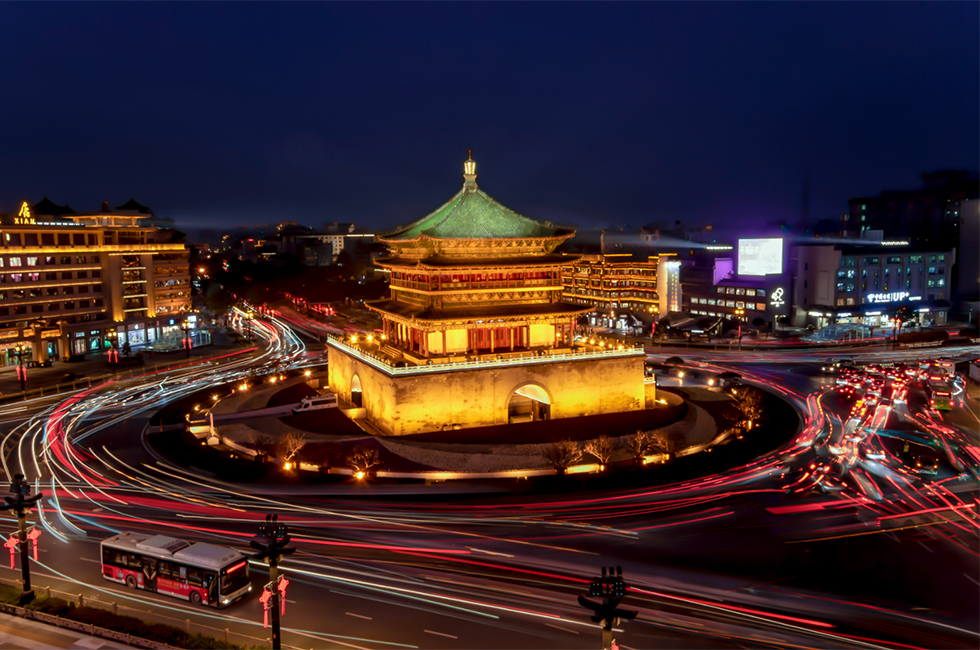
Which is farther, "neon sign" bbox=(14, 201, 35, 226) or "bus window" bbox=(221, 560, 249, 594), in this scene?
"neon sign" bbox=(14, 201, 35, 226)

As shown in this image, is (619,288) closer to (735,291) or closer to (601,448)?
(735,291)

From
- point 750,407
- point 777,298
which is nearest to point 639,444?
point 750,407

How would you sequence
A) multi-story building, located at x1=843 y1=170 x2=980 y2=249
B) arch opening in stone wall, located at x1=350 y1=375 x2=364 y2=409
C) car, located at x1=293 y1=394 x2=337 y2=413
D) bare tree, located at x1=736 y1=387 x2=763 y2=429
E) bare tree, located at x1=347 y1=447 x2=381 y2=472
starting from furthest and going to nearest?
multi-story building, located at x1=843 y1=170 x2=980 y2=249
arch opening in stone wall, located at x1=350 y1=375 x2=364 y2=409
car, located at x1=293 y1=394 x2=337 y2=413
bare tree, located at x1=736 y1=387 x2=763 y2=429
bare tree, located at x1=347 y1=447 x2=381 y2=472

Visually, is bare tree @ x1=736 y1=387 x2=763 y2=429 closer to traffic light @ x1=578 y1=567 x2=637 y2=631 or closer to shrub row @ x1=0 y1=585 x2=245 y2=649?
traffic light @ x1=578 y1=567 x2=637 y2=631

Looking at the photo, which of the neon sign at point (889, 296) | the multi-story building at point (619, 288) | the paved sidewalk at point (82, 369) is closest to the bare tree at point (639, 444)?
the paved sidewalk at point (82, 369)

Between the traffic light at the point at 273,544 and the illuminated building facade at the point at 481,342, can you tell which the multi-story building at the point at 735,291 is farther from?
the traffic light at the point at 273,544

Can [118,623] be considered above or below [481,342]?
below

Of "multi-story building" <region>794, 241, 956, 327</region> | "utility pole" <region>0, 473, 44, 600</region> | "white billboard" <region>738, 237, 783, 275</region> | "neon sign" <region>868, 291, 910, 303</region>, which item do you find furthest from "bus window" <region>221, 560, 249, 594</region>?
"neon sign" <region>868, 291, 910, 303</region>
